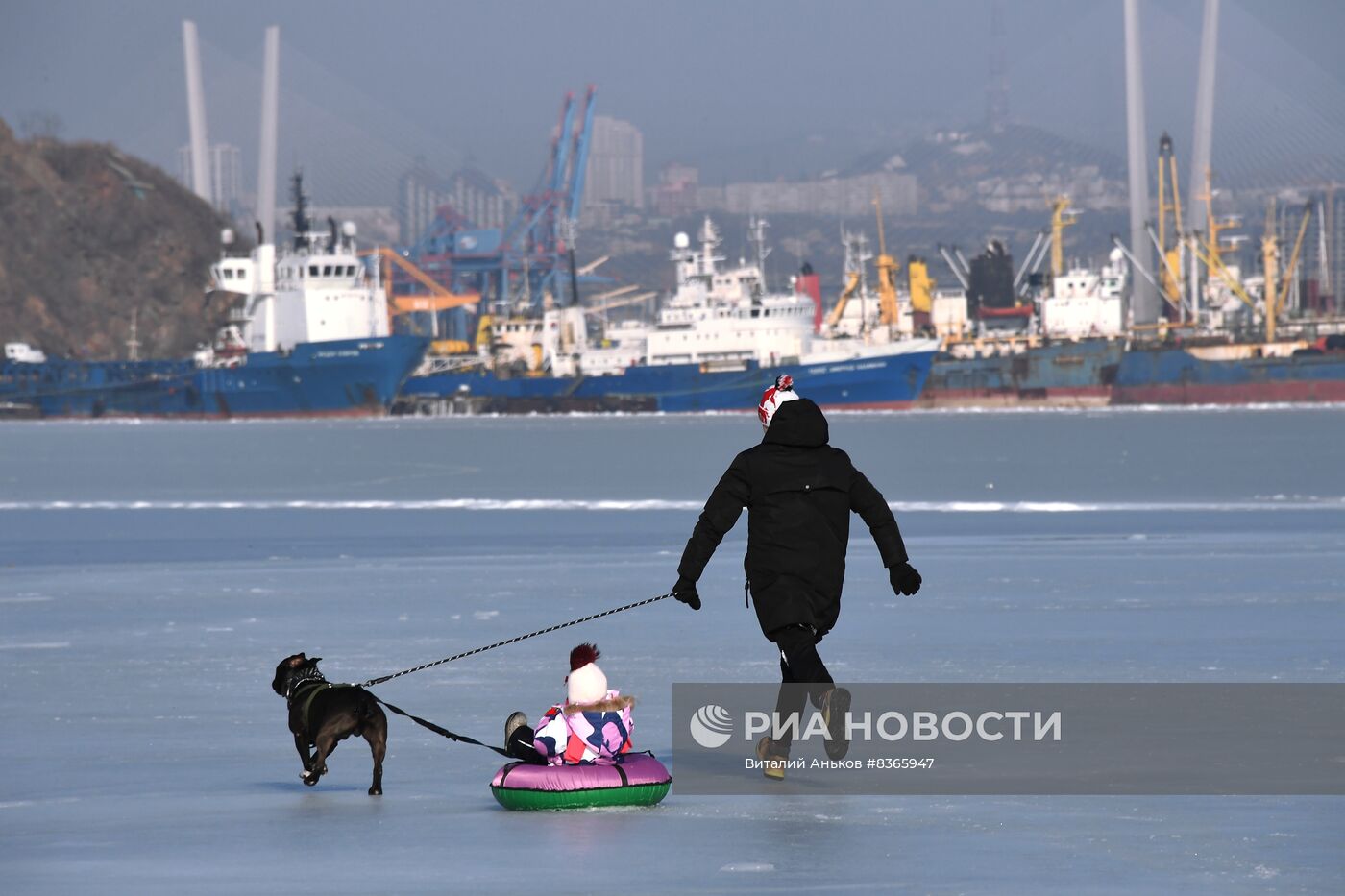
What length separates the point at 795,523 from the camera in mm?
6578

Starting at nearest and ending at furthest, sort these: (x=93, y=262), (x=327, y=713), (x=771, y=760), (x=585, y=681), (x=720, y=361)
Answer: (x=585, y=681) < (x=327, y=713) < (x=771, y=760) < (x=720, y=361) < (x=93, y=262)

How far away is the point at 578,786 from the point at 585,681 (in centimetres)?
38

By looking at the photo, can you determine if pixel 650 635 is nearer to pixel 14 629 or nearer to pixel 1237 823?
pixel 14 629

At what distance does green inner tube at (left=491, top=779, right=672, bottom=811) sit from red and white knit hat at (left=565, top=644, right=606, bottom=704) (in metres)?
0.32

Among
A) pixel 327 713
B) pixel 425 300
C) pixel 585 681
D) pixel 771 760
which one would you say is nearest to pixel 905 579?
pixel 771 760

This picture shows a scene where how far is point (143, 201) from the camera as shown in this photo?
6156 inches

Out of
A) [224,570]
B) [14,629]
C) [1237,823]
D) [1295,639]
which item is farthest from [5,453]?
[1237,823]

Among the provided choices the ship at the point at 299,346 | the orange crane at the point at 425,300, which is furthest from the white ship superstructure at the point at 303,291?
the orange crane at the point at 425,300

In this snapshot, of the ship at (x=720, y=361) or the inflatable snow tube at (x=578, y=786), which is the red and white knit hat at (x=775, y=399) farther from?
the ship at (x=720, y=361)

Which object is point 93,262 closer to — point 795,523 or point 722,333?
point 722,333

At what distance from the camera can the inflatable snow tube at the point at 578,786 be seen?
21.4 ft

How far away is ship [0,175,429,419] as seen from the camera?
103 meters

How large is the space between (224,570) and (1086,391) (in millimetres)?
96243

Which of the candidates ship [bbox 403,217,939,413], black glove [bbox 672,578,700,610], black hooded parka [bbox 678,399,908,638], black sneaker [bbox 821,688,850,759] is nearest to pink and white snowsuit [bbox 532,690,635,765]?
Result: black glove [bbox 672,578,700,610]
